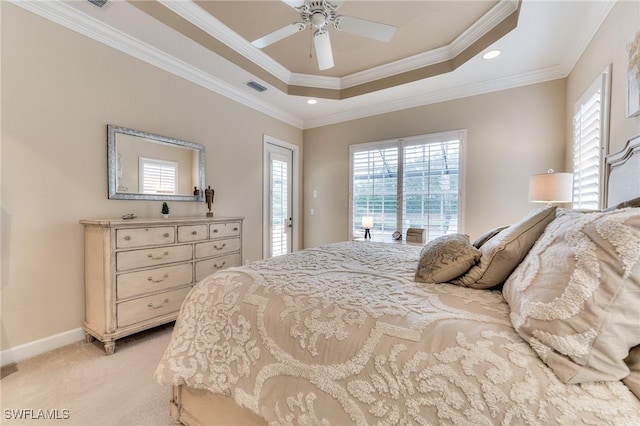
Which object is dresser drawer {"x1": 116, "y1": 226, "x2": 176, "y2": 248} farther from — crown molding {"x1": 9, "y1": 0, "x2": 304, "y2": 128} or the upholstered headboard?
the upholstered headboard

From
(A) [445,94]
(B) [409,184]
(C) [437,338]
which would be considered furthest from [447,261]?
(A) [445,94]

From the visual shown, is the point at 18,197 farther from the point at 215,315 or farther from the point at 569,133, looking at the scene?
the point at 569,133

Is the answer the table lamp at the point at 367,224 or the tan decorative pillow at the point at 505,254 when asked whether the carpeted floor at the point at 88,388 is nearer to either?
the tan decorative pillow at the point at 505,254

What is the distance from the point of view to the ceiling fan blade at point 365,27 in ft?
6.43

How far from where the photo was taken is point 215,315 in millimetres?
1216

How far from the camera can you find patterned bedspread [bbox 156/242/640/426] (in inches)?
25.2

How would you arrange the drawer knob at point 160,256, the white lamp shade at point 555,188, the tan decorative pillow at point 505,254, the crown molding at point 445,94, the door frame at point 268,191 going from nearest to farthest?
the tan decorative pillow at point 505,254 < the drawer knob at point 160,256 < the white lamp shade at point 555,188 < the crown molding at point 445,94 < the door frame at point 268,191

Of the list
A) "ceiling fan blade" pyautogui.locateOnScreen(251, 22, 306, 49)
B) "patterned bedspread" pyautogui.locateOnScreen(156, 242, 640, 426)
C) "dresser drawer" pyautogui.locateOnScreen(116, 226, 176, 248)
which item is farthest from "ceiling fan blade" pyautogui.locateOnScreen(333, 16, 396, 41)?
"dresser drawer" pyautogui.locateOnScreen(116, 226, 176, 248)

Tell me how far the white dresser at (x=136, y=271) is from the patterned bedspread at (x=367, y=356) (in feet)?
3.93

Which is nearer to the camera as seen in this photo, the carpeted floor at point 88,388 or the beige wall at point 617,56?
the carpeted floor at point 88,388

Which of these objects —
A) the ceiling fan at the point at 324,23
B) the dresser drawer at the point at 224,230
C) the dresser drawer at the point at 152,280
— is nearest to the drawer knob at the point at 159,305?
the dresser drawer at the point at 152,280

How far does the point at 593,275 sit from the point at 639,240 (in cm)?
13

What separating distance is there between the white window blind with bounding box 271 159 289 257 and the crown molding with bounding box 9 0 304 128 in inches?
44.3

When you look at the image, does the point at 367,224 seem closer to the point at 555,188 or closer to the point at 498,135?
the point at 498,135
